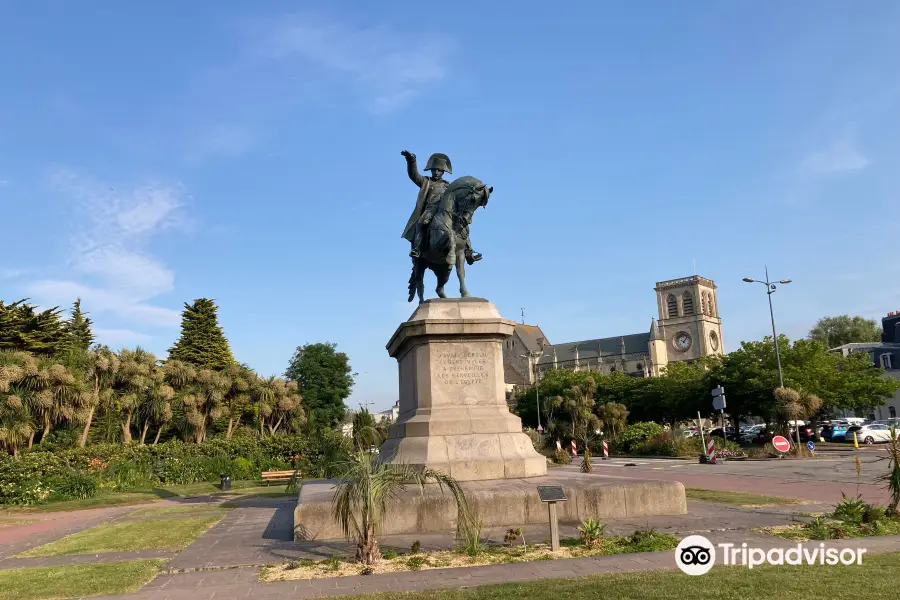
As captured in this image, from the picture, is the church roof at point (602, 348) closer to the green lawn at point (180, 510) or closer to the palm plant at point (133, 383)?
the palm plant at point (133, 383)

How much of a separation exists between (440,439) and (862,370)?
1644 inches

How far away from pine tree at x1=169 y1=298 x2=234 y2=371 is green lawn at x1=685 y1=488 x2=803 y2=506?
47.1m

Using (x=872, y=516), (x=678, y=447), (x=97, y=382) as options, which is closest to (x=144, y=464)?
(x=97, y=382)

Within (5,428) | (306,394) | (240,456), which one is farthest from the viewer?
(306,394)

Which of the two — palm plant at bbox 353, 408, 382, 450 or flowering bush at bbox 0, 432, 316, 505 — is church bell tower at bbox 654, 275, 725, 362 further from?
palm plant at bbox 353, 408, 382, 450

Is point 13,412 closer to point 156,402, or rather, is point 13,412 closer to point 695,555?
point 156,402

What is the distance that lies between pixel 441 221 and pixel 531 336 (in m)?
134

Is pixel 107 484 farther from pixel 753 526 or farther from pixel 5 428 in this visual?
pixel 753 526

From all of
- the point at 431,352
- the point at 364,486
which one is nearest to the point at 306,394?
the point at 431,352

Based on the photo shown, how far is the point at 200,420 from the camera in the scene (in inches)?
1382

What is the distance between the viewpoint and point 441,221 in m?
13.3

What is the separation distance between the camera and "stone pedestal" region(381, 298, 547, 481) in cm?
1139

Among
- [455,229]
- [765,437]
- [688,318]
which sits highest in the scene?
[688,318]

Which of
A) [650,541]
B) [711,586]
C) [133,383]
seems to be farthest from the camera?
[133,383]
